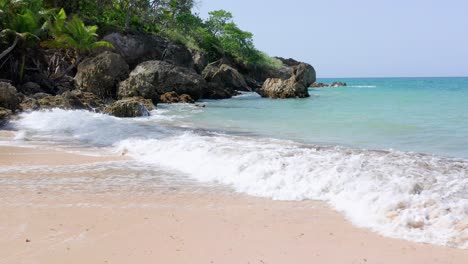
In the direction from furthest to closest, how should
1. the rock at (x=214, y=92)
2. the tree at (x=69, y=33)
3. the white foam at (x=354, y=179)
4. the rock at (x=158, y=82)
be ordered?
the rock at (x=214, y=92) < the rock at (x=158, y=82) < the tree at (x=69, y=33) < the white foam at (x=354, y=179)

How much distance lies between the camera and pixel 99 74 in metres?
25.5

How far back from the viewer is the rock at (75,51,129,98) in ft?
83.5

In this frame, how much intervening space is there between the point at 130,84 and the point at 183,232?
21.9m

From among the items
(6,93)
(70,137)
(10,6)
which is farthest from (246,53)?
(70,137)

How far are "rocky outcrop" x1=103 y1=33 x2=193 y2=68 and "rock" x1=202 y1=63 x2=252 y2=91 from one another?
87.2 inches

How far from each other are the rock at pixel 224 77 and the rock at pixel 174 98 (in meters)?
7.78

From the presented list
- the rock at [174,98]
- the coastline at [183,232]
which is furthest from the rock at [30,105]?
the coastline at [183,232]

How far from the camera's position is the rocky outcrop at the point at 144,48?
32.7 meters

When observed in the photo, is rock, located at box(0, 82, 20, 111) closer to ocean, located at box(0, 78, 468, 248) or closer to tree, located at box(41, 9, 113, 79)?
ocean, located at box(0, 78, 468, 248)

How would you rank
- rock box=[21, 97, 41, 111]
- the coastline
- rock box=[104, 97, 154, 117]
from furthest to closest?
rock box=[104, 97, 154, 117] → rock box=[21, 97, 41, 111] → the coastline

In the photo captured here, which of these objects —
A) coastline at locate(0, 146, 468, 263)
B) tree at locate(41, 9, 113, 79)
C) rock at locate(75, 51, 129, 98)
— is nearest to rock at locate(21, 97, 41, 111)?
rock at locate(75, 51, 129, 98)

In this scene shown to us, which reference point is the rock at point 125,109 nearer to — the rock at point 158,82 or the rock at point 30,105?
the rock at point 30,105

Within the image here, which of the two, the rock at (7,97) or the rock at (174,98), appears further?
the rock at (174,98)

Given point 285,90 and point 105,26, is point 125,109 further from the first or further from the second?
point 285,90
